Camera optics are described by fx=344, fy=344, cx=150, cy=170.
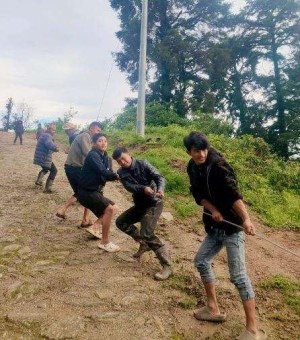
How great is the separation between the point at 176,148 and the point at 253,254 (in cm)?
738

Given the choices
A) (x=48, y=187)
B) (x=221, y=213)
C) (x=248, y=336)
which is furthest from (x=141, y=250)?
(x=48, y=187)

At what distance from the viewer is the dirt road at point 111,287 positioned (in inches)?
156

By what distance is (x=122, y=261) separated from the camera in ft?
18.9

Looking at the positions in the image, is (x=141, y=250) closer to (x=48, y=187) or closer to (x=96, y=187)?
(x=96, y=187)

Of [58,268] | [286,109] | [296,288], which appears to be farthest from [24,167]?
[286,109]

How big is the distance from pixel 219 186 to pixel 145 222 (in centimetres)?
171

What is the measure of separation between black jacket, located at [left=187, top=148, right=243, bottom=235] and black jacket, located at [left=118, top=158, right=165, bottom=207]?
1.30 meters

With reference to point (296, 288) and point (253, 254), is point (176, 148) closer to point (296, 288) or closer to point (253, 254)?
point (253, 254)

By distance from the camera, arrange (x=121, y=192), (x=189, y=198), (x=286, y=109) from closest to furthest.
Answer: (x=189, y=198), (x=121, y=192), (x=286, y=109)

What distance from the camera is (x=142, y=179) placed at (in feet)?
17.3

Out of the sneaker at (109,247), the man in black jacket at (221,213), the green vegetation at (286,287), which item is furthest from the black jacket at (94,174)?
the green vegetation at (286,287)

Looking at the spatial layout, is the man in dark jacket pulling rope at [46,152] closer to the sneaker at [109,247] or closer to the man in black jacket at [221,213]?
the sneaker at [109,247]


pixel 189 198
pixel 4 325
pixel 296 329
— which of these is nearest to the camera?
pixel 4 325

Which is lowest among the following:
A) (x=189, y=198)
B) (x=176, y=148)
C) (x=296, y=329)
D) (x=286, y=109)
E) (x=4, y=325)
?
(x=4, y=325)
